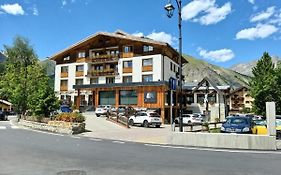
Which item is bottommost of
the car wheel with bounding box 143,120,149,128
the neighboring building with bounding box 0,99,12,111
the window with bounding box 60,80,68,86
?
the car wheel with bounding box 143,120,149,128

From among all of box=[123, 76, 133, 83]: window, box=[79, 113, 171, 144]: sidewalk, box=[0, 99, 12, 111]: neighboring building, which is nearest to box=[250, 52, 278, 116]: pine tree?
box=[123, 76, 133, 83]: window

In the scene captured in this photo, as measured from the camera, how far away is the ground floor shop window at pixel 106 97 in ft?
153

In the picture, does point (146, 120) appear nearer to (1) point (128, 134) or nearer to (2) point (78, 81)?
(1) point (128, 134)

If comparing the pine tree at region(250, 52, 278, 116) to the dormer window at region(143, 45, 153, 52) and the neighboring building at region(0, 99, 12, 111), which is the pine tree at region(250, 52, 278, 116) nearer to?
the dormer window at region(143, 45, 153, 52)

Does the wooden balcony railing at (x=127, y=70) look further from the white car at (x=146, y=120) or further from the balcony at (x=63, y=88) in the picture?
the white car at (x=146, y=120)

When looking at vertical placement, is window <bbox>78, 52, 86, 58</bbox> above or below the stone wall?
above

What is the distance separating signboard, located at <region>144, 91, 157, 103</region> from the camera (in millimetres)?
42150

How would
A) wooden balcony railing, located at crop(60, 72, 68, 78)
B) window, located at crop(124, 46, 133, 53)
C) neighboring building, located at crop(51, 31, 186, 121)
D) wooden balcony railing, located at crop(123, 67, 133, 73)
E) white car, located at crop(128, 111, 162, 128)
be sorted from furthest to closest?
wooden balcony railing, located at crop(60, 72, 68, 78), window, located at crop(124, 46, 133, 53), wooden balcony railing, located at crop(123, 67, 133, 73), neighboring building, located at crop(51, 31, 186, 121), white car, located at crop(128, 111, 162, 128)

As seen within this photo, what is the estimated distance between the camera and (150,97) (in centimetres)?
4253

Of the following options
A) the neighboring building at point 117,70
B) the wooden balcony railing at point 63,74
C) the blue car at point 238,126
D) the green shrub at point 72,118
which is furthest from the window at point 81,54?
the blue car at point 238,126

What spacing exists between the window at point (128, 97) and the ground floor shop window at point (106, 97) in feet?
5.04

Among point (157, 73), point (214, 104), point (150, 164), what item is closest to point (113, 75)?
point (157, 73)

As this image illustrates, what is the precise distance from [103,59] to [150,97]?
14.5m

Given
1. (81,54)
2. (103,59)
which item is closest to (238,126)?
(103,59)
